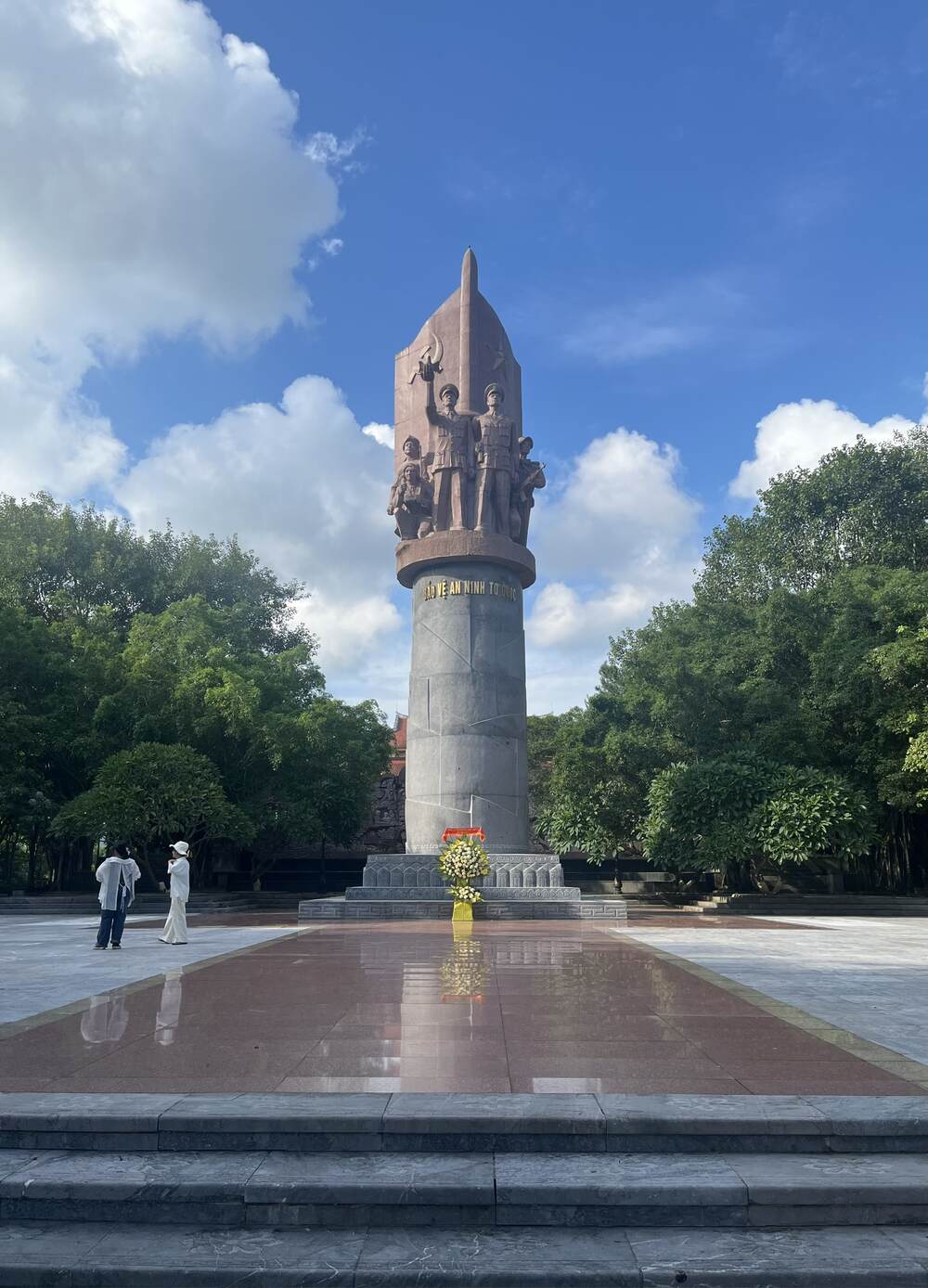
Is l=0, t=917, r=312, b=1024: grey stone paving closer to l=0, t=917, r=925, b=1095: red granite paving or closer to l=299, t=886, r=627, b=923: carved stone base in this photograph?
l=0, t=917, r=925, b=1095: red granite paving

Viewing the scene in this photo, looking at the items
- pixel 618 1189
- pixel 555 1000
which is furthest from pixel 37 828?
pixel 618 1189

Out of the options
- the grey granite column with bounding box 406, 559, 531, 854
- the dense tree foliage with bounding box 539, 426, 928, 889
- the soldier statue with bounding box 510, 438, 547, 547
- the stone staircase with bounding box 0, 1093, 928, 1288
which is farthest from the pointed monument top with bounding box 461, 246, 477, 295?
the stone staircase with bounding box 0, 1093, 928, 1288

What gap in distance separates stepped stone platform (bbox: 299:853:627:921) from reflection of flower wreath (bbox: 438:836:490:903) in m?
0.74

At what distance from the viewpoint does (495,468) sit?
24.8 m

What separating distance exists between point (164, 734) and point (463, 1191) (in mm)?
26480

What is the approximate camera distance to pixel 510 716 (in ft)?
77.5

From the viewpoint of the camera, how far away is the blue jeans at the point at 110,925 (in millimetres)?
13664

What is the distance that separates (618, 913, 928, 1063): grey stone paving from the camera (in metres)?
7.79

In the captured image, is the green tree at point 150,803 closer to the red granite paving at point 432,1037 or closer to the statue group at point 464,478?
the statue group at point 464,478

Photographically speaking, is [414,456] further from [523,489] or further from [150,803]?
[150,803]

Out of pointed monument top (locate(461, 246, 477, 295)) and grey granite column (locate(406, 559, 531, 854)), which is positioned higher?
pointed monument top (locate(461, 246, 477, 295))

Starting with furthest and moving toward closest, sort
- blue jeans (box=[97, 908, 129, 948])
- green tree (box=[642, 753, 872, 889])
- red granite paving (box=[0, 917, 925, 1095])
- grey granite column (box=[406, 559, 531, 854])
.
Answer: green tree (box=[642, 753, 872, 889]) < grey granite column (box=[406, 559, 531, 854]) < blue jeans (box=[97, 908, 129, 948]) < red granite paving (box=[0, 917, 925, 1095])

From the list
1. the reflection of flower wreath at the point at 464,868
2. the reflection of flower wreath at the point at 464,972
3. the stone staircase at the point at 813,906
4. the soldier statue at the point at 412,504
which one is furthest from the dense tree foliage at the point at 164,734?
the reflection of flower wreath at the point at 464,972

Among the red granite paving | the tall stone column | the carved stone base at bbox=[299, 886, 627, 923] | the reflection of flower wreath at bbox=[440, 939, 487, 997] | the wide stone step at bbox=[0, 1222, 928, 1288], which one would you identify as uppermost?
the tall stone column
